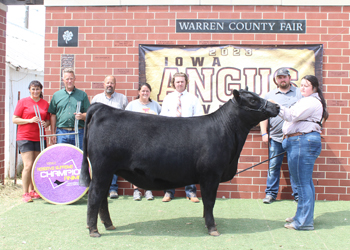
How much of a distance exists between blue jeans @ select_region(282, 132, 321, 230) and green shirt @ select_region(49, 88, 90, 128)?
135 inches

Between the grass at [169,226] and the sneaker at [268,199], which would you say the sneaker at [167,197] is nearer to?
the grass at [169,226]

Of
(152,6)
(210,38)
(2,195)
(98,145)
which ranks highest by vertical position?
(152,6)

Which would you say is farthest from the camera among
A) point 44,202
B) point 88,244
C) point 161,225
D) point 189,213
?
point 44,202

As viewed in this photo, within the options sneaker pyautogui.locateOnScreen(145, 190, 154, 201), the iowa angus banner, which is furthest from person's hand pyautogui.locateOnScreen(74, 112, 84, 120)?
sneaker pyautogui.locateOnScreen(145, 190, 154, 201)

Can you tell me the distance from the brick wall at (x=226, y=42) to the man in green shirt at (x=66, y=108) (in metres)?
0.47

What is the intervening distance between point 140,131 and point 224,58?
2743 mm

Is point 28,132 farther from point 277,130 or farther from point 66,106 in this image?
point 277,130

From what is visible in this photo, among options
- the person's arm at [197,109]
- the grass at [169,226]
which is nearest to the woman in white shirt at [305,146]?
the grass at [169,226]

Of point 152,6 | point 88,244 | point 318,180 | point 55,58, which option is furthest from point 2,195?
point 318,180

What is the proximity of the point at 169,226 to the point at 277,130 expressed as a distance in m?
2.49

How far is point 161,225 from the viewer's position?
14.8 feet

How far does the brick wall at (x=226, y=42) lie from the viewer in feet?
20.0

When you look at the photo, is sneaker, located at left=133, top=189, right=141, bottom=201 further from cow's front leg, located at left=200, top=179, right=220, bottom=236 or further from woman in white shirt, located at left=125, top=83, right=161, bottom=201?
cow's front leg, located at left=200, top=179, right=220, bottom=236

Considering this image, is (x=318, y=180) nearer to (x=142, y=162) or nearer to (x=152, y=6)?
(x=142, y=162)
